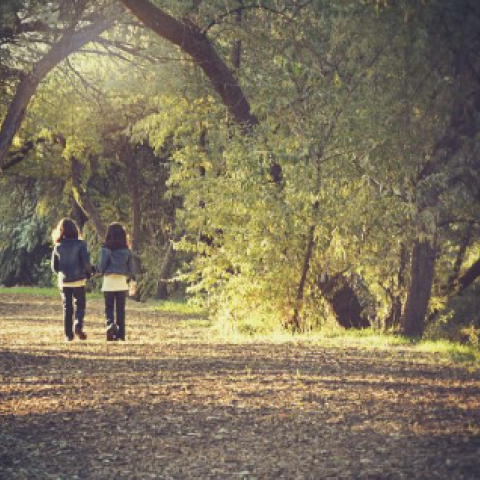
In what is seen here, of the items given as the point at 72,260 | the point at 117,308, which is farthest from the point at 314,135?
the point at 72,260

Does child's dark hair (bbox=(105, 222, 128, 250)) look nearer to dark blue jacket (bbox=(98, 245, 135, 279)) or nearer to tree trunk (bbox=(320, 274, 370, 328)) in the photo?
dark blue jacket (bbox=(98, 245, 135, 279))

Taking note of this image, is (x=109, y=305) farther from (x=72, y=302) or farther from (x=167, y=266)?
(x=167, y=266)

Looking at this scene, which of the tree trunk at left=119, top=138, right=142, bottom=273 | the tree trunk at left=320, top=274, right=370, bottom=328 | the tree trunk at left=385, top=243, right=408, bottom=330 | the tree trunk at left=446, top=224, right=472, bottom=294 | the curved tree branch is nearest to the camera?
the tree trunk at left=385, top=243, right=408, bottom=330

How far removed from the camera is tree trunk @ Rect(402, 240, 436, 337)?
54.6ft

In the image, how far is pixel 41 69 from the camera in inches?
684

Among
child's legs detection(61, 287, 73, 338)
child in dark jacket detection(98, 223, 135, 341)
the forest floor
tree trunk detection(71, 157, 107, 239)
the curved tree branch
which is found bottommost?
the forest floor

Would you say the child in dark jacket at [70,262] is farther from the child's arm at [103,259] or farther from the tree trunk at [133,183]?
the tree trunk at [133,183]

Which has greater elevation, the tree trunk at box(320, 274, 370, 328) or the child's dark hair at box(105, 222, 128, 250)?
the child's dark hair at box(105, 222, 128, 250)

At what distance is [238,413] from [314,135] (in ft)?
26.1

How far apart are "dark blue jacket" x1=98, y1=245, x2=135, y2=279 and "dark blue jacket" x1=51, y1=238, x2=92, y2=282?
0.72 ft

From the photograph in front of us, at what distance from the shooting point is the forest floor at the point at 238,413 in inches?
287

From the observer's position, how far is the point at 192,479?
6.98 meters

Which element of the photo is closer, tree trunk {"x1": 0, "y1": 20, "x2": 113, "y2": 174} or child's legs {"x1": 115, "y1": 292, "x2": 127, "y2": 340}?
child's legs {"x1": 115, "y1": 292, "x2": 127, "y2": 340}

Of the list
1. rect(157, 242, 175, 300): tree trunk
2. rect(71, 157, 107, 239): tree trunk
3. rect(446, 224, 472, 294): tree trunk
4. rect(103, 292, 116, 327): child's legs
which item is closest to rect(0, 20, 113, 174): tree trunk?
rect(103, 292, 116, 327): child's legs
